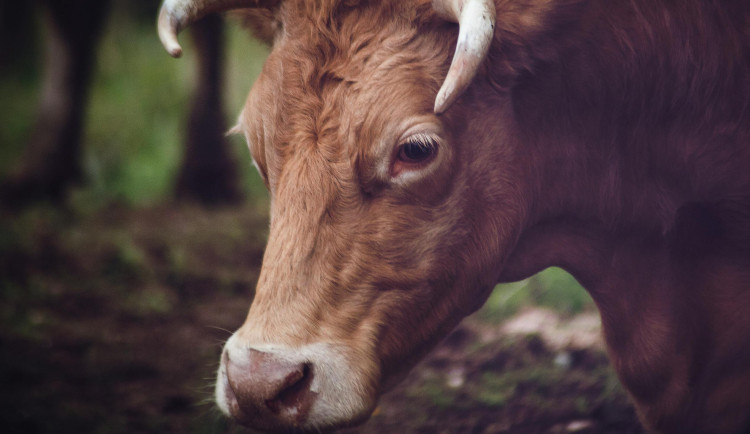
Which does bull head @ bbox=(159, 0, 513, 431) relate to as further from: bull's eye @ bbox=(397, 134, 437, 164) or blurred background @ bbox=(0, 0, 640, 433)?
blurred background @ bbox=(0, 0, 640, 433)

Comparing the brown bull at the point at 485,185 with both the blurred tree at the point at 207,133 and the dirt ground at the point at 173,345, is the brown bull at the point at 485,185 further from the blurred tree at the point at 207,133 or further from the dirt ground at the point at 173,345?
the blurred tree at the point at 207,133

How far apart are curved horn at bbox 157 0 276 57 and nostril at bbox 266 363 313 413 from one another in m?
0.95

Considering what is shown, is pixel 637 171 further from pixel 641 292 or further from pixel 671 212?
pixel 641 292

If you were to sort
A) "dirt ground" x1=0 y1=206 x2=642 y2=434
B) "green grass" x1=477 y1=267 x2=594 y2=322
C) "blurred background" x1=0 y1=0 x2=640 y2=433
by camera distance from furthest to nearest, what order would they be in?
"green grass" x1=477 y1=267 x2=594 y2=322, "blurred background" x1=0 y1=0 x2=640 y2=433, "dirt ground" x1=0 y1=206 x2=642 y2=434

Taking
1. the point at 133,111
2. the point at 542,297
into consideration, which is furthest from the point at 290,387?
the point at 133,111

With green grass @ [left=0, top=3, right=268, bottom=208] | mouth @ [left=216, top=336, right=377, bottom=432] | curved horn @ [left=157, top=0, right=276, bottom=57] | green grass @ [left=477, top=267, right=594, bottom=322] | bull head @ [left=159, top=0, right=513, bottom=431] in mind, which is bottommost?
green grass @ [left=0, top=3, right=268, bottom=208]

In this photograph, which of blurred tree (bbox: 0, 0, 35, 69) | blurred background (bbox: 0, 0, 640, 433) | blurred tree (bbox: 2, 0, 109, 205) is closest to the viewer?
blurred background (bbox: 0, 0, 640, 433)

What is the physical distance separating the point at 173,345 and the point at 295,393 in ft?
8.01

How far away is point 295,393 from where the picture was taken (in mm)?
2055

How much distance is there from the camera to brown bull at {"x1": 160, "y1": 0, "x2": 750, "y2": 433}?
84.7 inches

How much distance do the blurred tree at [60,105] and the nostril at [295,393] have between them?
4.69 metres

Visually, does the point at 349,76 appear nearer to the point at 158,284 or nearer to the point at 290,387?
the point at 290,387

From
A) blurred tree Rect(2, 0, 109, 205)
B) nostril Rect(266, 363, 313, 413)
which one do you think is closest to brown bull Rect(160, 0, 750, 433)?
nostril Rect(266, 363, 313, 413)

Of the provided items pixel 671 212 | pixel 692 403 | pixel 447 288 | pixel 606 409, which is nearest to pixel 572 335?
pixel 606 409
